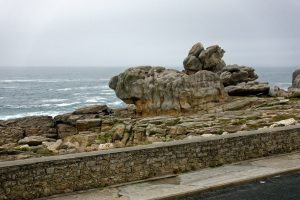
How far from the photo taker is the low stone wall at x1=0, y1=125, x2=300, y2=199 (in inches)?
454

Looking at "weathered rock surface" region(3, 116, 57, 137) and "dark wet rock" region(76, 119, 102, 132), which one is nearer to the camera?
"dark wet rock" region(76, 119, 102, 132)

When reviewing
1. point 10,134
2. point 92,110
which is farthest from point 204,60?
point 10,134

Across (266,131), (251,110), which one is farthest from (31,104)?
(266,131)

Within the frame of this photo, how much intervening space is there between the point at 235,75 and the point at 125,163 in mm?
35660

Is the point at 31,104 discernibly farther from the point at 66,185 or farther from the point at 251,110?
the point at 66,185

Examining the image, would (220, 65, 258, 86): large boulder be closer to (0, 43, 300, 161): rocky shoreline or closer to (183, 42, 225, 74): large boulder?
(0, 43, 300, 161): rocky shoreline

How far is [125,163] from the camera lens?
43.5 feet

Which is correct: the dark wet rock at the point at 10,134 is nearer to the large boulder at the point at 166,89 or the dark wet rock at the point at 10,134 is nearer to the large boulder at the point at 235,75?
the large boulder at the point at 166,89

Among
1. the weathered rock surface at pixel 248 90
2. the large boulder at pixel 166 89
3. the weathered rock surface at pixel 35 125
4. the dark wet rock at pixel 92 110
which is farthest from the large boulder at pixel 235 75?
the weathered rock surface at pixel 35 125

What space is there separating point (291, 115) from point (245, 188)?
53.3 feet

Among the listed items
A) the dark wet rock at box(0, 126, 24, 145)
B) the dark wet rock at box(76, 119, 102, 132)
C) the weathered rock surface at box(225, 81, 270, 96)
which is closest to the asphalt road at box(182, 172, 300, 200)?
the dark wet rock at box(76, 119, 102, 132)

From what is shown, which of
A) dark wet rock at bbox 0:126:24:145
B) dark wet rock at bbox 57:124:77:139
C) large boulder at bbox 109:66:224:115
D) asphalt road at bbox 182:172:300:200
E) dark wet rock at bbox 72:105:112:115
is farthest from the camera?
dark wet rock at bbox 72:105:112:115

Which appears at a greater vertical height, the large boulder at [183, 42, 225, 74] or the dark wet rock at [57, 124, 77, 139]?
the large boulder at [183, 42, 225, 74]

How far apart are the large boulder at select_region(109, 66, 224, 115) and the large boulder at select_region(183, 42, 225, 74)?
440cm
